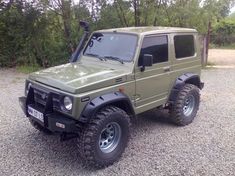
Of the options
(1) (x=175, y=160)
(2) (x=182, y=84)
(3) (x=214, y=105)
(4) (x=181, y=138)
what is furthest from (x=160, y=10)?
(1) (x=175, y=160)

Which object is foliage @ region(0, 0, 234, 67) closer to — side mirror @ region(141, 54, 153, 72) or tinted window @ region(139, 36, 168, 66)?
tinted window @ region(139, 36, 168, 66)

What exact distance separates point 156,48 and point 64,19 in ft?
21.7

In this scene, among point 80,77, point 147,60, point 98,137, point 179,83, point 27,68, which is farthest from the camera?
point 27,68

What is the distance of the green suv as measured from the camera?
3895 mm

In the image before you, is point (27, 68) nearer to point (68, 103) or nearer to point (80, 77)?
point (80, 77)

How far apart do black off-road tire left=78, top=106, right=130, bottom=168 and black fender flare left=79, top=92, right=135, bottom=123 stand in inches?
4.3

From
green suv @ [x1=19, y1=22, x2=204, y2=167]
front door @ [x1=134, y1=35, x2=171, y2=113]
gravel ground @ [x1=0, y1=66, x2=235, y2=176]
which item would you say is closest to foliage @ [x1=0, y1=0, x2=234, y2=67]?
gravel ground @ [x1=0, y1=66, x2=235, y2=176]

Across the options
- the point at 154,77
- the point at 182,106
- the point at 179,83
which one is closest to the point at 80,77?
the point at 154,77

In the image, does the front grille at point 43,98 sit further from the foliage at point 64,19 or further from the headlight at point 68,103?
the foliage at point 64,19

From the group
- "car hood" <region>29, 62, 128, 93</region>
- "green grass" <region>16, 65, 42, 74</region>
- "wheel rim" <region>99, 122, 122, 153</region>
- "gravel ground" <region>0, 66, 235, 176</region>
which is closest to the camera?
"car hood" <region>29, 62, 128, 93</region>

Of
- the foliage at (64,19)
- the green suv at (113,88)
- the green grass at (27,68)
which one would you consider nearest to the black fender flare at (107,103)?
the green suv at (113,88)

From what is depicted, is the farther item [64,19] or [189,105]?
[64,19]

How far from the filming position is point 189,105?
5832 mm

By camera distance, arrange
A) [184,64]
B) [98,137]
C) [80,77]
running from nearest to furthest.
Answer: [98,137] < [80,77] < [184,64]
